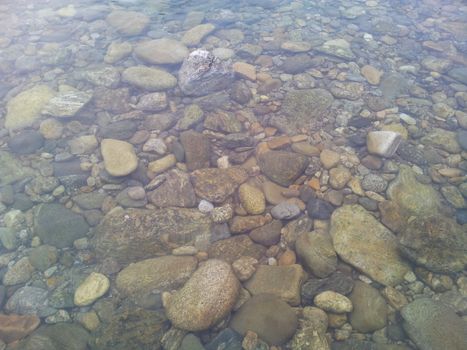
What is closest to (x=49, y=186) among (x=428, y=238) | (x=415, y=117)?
(x=428, y=238)

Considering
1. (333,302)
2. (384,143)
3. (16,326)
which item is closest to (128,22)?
(384,143)

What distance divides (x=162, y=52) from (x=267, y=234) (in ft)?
17.9

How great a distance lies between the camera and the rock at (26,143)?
6.27 meters

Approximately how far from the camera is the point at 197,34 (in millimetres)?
8883

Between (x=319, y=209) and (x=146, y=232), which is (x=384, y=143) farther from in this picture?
(x=146, y=232)

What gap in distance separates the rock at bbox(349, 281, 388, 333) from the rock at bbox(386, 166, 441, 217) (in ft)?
4.84

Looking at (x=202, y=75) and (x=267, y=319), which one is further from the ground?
(x=202, y=75)

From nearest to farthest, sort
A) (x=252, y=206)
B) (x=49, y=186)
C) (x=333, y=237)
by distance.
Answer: (x=333, y=237), (x=252, y=206), (x=49, y=186)

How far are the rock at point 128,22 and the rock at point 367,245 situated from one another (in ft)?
24.7

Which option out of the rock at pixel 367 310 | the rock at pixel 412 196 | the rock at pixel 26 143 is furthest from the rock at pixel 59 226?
the rock at pixel 412 196

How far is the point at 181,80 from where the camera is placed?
7133 millimetres

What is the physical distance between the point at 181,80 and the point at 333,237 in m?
4.48

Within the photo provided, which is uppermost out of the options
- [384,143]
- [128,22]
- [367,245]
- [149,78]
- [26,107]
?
[128,22]

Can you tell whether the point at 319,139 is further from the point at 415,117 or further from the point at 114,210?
the point at 114,210
